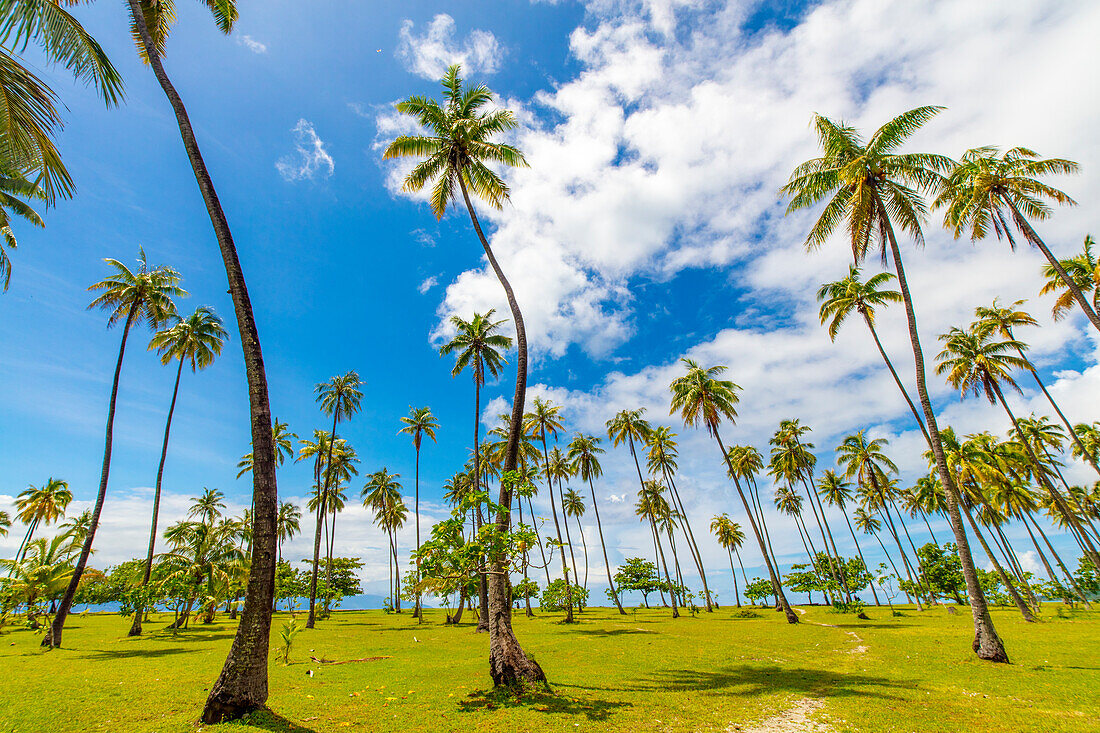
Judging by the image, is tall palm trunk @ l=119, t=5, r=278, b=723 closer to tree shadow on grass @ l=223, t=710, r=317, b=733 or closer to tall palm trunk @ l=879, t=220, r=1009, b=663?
tree shadow on grass @ l=223, t=710, r=317, b=733

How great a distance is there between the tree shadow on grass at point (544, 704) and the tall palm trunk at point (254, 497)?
4.42m

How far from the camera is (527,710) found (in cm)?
941

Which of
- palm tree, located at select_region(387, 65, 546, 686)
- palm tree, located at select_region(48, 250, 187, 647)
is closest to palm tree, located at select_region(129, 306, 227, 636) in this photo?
palm tree, located at select_region(48, 250, 187, 647)

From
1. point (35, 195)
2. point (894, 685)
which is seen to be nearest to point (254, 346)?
point (35, 195)

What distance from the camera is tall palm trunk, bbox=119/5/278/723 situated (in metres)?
8.01

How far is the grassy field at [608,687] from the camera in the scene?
8648mm

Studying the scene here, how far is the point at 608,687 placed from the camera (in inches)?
465

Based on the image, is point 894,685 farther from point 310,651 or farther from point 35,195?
point 35,195

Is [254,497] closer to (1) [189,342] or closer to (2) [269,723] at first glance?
(2) [269,723]

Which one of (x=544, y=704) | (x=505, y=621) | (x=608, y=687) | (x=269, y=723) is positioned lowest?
(x=608, y=687)

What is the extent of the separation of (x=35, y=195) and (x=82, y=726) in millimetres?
11060

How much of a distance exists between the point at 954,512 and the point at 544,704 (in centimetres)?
1553

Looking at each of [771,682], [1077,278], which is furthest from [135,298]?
[1077,278]

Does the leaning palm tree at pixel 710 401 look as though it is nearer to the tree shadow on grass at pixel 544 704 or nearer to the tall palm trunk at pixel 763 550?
the tall palm trunk at pixel 763 550
